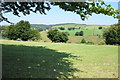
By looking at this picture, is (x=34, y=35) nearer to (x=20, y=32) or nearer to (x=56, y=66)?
(x=20, y=32)

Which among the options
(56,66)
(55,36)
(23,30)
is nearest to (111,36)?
(55,36)

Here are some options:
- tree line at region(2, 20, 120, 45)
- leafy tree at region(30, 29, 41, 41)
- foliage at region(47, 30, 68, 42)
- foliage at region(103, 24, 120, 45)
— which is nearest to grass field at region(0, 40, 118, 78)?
foliage at region(47, 30, 68, 42)

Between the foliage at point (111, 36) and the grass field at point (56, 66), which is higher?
the foliage at point (111, 36)

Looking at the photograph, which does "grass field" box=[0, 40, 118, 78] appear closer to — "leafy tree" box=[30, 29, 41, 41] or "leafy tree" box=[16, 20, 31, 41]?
"leafy tree" box=[16, 20, 31, 41]

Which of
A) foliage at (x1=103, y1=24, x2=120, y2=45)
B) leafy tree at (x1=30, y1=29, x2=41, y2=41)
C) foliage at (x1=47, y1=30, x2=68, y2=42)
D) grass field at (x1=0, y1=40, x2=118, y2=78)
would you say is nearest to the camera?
grass field at (x1=0, y1=40, x2=118, y2=78)

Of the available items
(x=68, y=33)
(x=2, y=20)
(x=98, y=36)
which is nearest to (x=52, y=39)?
(x=68, y=33)

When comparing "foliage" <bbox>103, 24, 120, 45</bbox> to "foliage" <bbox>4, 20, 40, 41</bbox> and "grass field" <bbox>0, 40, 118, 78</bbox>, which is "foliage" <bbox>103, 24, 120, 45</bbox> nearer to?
"foliage" <bbox>4, 20, 40, 41</bbox>

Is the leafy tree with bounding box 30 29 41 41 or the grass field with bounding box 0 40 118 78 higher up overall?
the leafy tree with bounding box 30 29 41 41

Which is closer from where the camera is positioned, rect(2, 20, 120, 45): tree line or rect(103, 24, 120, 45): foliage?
rect(103, 24, 120, 45): foliage

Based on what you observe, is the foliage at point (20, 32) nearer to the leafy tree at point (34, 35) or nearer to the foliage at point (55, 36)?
the leafy tree at point (34, 35)

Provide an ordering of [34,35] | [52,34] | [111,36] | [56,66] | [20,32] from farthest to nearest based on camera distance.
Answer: [34,35], [20,32], [111,36], [52,34], [56,66]

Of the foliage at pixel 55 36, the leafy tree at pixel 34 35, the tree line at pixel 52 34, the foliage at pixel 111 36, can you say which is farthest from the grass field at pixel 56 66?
the leafy tree at pixel 34 35

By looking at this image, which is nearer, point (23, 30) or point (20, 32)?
point (20, 32)

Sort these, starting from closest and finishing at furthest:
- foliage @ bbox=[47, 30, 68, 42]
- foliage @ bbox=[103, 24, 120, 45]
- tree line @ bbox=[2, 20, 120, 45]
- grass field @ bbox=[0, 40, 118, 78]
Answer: grass field @ bbox=[0, 40, 118, 78] → foliage @ bbox=[103, 24, 120, 45] → foliage @ bbox=[47, 30, 68, 42] → tree line @ bbox=[2, 20, 120, 45]
